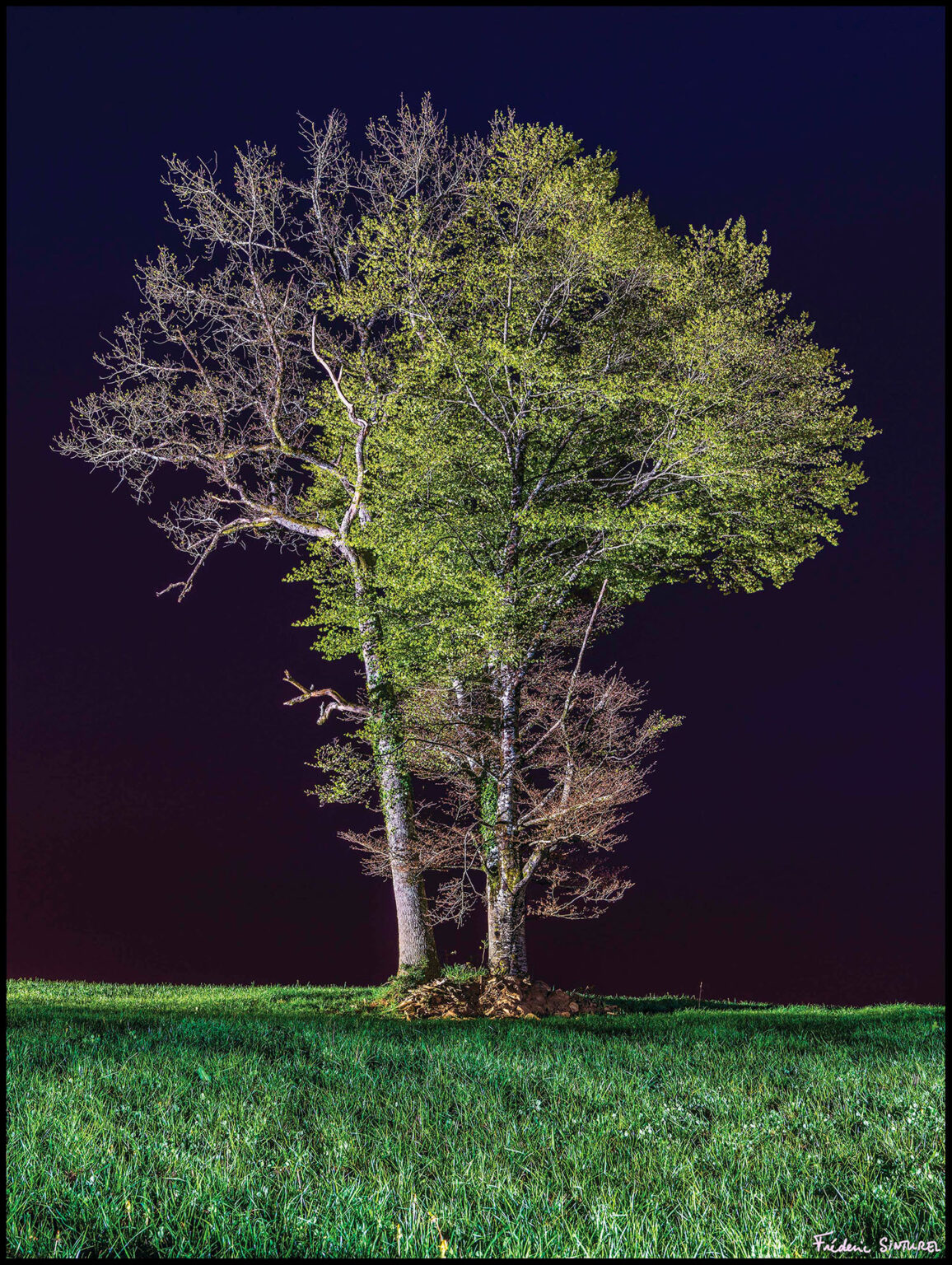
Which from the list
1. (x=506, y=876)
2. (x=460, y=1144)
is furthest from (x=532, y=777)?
(x=460, y=1144)

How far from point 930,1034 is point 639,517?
8.63 m

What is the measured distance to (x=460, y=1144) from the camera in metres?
5.94

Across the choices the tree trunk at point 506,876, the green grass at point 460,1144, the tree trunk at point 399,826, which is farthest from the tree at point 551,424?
the green grass at point 460,1144

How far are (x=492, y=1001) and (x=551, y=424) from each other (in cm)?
927

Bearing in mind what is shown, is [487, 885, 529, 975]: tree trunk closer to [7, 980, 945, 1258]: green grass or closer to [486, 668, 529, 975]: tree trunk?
[486, 668, 529, 975]: tree trunk

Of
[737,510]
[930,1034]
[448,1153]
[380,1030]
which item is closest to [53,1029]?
[380,1030]

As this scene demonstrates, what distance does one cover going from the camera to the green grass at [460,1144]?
4.59 metres

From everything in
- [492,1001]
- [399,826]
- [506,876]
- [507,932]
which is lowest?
[492,1001]

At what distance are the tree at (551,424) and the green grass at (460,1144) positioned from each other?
6.13 m

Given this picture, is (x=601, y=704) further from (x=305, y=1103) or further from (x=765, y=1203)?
(x=765, y=1203)

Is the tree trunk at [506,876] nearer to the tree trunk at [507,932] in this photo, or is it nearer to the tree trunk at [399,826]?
the tree trunk at [507,932]

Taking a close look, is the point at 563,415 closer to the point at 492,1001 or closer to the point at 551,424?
the point at 551,424

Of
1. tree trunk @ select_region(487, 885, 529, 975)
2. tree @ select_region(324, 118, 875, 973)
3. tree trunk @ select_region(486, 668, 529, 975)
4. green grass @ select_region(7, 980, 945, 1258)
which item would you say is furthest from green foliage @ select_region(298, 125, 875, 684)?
green grass @ select_region(7, 980, 945, 1258)

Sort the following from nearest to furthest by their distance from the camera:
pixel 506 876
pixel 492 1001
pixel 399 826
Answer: pixel 492 1001
pixel 506 876
pixel 399 826
